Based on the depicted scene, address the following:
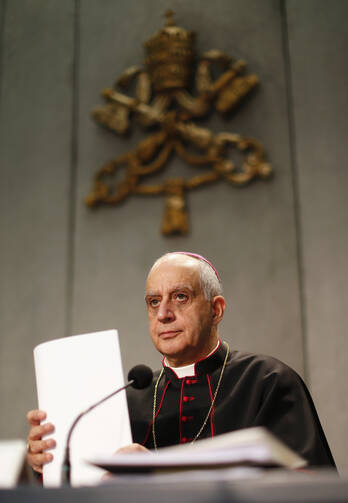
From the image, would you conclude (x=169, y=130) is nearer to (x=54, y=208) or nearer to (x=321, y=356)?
(x=54, y=208)

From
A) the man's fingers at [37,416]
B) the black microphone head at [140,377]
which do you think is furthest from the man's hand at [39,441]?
the black microphone head at [140,377]

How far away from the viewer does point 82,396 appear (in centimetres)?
207

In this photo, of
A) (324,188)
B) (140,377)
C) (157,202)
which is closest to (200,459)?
(140,377)

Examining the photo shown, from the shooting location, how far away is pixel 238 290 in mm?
4016

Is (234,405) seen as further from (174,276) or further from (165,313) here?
(174,276)

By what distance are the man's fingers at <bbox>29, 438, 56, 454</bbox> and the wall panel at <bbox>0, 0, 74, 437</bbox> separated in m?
2.17

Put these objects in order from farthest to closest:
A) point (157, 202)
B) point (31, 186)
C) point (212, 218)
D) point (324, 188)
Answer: point (31, 186)
point (157, 202)
point (212, 218)
point (324, 188)

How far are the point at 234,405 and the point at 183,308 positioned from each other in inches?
19.7

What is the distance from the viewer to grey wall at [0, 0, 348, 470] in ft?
12.7

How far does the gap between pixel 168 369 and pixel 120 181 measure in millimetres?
2014

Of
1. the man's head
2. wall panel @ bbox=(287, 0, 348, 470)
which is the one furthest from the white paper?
wall panel @ bbox=(287, 0, 348, 470)

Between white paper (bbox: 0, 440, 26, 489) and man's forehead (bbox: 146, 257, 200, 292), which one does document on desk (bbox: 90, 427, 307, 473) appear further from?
man's forehead (bbox: 146, 257, 200, 292)

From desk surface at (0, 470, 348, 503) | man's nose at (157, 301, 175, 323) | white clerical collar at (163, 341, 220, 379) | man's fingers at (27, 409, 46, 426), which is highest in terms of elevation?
man's nose at (157, 301, 175, 323)

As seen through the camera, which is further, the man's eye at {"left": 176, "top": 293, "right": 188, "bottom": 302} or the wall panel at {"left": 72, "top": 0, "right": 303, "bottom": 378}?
the wall panel at {"left": 72, "top": 0, "right": 303, "bottom": 378}
